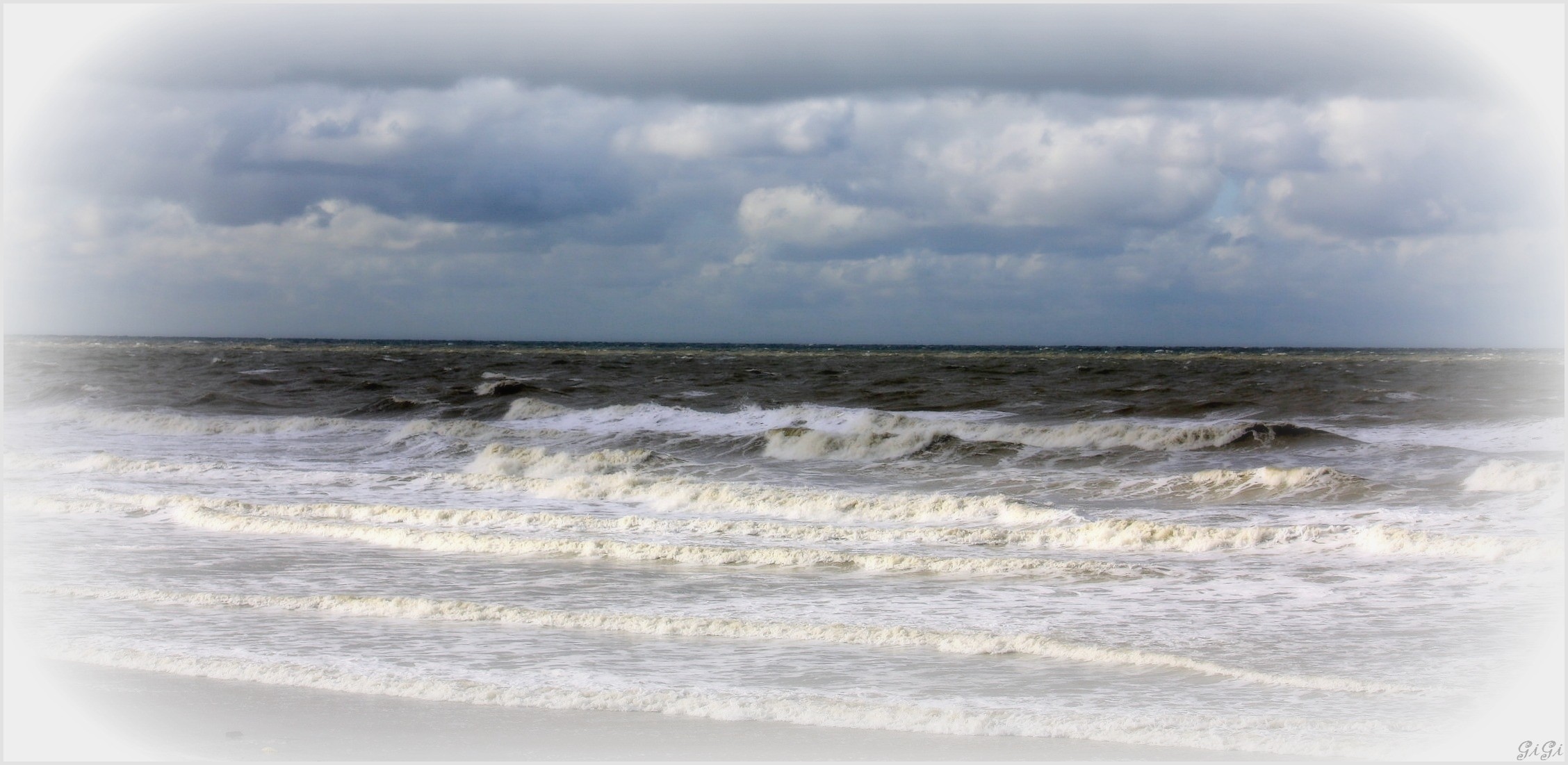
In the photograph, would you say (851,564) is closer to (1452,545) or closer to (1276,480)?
(1452,545)

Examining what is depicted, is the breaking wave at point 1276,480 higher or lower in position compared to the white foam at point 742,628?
higher

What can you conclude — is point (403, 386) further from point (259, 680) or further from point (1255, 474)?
point (259, 680)

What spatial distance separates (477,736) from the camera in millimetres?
6070

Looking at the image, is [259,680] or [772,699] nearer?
[772,699]

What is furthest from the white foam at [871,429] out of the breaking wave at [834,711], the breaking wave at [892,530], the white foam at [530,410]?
the breaking wave at [834,711]

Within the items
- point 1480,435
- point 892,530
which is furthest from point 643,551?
point 1480,435

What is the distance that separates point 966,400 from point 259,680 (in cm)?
2482

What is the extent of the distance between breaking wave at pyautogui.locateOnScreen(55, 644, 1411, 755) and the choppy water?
0.02 metres

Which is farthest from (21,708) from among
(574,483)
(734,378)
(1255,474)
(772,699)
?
(734,378)

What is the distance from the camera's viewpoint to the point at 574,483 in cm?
1616

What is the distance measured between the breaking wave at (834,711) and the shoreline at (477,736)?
8 cm

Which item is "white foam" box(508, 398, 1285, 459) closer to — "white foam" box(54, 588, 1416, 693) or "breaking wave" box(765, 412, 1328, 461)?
"breaking wave" box(765, 412, 1328, 461)

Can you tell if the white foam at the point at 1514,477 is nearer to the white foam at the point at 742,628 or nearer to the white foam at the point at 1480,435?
the white foam at the point at 1480,435

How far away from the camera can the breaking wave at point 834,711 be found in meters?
5.94
